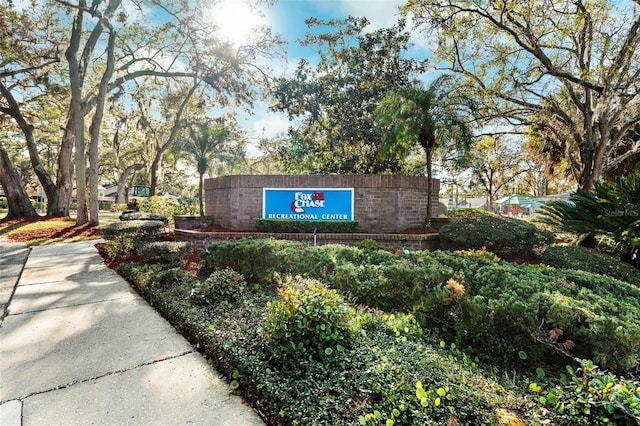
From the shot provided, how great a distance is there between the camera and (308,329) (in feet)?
7.82

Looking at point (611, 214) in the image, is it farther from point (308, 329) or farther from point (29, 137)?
point (29, 137)

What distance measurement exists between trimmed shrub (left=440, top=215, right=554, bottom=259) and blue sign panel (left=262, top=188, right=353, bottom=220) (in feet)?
8.64

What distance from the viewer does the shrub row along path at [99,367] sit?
2016mm

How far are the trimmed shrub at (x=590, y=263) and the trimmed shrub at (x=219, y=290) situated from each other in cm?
492

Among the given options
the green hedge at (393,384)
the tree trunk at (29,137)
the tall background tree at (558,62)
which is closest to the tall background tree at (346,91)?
the tall background tree at (558,62)

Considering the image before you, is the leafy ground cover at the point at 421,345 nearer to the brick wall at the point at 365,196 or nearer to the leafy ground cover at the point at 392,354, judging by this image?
the leafy ground cover at the point at 392,354

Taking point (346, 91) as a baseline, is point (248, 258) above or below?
below

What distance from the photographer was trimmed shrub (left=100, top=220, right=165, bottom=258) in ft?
21.3

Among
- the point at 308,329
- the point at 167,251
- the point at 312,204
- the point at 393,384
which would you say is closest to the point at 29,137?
the point at 167,251

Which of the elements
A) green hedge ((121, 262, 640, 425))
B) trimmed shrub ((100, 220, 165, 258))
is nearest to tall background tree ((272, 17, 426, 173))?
trimmed shrub ((100, 220, 165, 258))

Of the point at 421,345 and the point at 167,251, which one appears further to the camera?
the point at 167,251

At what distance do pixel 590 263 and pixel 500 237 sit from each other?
1887mm

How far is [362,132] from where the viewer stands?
11.0 metres

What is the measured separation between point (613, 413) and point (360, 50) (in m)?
11.6
